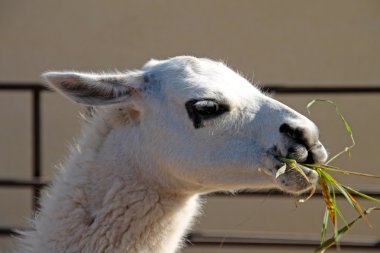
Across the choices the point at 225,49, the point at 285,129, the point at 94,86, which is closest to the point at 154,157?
the point at 94,86

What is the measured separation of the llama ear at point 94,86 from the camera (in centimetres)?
364

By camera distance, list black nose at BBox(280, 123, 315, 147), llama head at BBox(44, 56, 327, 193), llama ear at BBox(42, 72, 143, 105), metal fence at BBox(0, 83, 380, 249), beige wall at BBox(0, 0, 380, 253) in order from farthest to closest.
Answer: beige wall at BBox(0, 0, 380, 253) < metal fence at BBox(0, 83, 380, 249) < llama ear at BBox(42, 72, 143, 105) < llama head at BBox(44, 56, 327, 193) < black nose at BBox(280, 123, 315, 147)

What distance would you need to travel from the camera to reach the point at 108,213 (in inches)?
142

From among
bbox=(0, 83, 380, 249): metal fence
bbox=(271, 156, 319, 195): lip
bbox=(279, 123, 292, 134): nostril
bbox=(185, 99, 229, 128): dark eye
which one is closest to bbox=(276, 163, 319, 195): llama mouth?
bbox=(271, 156, 319, 195): lip

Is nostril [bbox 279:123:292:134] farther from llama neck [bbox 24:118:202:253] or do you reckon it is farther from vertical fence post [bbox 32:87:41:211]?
vertical fence post [bbox 32:87:41:211]

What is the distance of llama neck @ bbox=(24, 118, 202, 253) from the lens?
359cm

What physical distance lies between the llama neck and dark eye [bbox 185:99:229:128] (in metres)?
0.27

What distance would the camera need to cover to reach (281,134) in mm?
3473

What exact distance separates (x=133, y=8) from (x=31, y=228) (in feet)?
12.7

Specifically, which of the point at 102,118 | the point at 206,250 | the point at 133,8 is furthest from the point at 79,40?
the point at 102,118

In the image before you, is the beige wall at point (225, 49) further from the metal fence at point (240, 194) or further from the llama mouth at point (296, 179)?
the llama mouth at point (296, 179)

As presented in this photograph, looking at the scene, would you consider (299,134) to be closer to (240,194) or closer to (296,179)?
(296,179)

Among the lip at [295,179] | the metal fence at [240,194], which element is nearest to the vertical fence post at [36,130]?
the metal fence at [240,194]

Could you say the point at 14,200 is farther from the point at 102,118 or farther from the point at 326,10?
the point at 102,118
